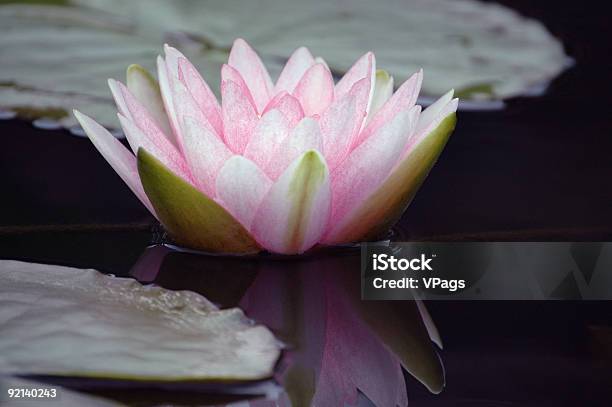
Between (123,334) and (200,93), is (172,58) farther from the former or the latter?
(123,334)

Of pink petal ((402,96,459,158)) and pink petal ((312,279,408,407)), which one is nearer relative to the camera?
pink petal ((312,279,408,407))

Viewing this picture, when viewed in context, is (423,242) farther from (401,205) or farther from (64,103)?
(64,103)

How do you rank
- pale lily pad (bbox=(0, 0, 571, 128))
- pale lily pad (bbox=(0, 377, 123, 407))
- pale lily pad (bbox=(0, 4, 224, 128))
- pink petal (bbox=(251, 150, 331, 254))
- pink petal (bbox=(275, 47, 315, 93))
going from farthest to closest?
pale lily pad (bbox=(0, 0, 571, 128)) < pale lily pad (bbox=(0, 4, 224, 128)) < pink petal (bbox=(275, 47, 315, 93)) < pink petal (bbox=(251, 150, 331, 254)) < pale lily pad (bbox=(0, 377, 123, 407))

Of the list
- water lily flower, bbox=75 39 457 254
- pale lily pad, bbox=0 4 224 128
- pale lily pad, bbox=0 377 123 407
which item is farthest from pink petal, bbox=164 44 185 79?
pale lily pad, bbox=0 377 123 407

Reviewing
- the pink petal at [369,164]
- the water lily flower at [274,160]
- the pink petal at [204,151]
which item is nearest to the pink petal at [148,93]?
the water lily flower at [274,160]

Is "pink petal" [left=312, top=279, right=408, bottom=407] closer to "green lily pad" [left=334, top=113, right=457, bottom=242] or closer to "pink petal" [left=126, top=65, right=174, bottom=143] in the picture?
"green lily pad" [left=334, top=113, right=457, bottom=242]

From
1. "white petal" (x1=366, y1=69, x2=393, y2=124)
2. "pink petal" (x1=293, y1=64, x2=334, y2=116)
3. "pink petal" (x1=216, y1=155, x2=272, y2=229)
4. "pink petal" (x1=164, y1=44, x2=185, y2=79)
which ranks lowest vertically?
"pink petal" (x1=216, y1=155, x2=272, y2=229)
